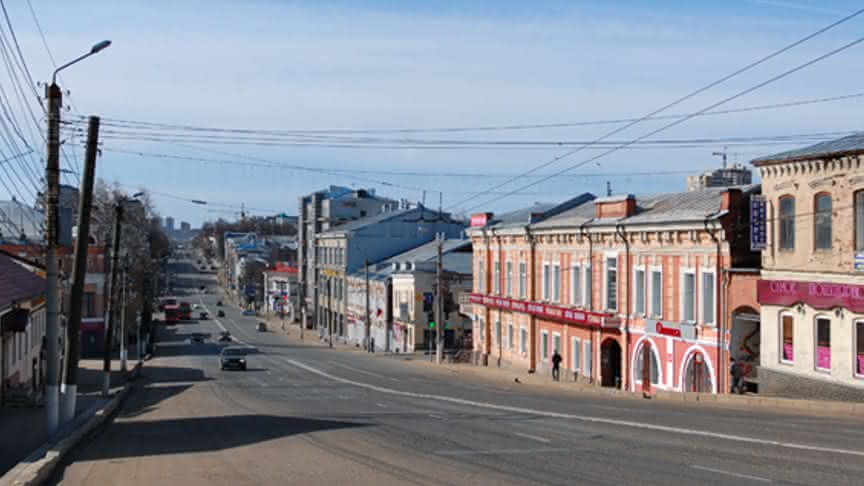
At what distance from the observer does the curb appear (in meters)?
15.4

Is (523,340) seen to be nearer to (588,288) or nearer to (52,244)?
(588,288)

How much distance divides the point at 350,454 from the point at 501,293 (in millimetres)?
42905

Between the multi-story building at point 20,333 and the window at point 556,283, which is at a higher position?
the window at point 556,283

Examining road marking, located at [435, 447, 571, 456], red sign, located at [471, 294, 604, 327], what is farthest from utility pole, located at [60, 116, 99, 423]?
red sign, located at [471, 294, 604, 327]

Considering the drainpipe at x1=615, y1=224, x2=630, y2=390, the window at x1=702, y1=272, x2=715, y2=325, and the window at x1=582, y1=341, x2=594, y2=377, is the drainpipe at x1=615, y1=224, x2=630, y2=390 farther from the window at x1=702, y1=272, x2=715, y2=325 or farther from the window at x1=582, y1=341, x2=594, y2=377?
the window at x1=702, y1=272, x2=715, y2=325

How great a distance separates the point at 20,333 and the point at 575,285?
2515 cm

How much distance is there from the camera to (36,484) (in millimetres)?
15453

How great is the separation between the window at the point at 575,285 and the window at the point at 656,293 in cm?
737

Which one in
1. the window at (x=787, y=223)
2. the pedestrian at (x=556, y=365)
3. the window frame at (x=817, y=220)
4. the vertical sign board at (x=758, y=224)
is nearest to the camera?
the window frame at (x=817, y=220)

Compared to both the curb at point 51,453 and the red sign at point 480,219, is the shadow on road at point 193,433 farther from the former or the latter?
the red sign at point 480,219

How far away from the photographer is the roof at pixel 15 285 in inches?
1236

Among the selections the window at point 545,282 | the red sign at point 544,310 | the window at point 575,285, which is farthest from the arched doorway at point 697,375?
the window at point 545,282

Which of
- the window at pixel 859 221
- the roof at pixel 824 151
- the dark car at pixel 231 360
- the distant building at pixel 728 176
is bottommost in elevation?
the dark car at pixel 231 360

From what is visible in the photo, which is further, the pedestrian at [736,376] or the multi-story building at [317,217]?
the multi-story building at [317,217]
